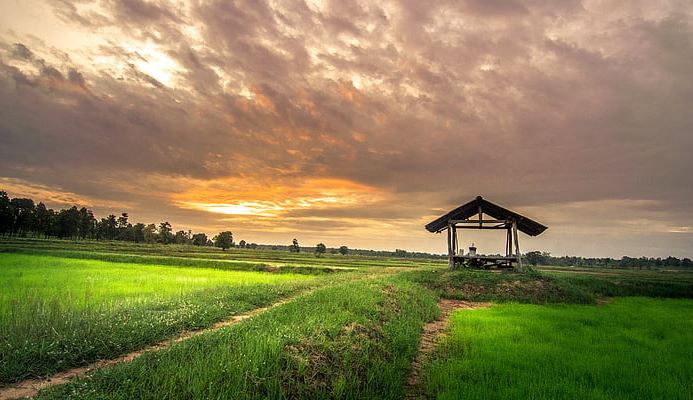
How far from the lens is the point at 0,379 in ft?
18.3

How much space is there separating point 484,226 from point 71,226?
12202cm

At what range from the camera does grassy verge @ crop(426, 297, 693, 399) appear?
21.0 feet

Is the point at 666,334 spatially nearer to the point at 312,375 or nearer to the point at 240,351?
the point at 312,375

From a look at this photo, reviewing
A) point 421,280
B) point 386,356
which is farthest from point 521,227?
point 386,356

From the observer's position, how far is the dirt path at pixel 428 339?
677 cm

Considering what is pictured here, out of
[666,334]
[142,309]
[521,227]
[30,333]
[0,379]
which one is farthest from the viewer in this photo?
[521,227]

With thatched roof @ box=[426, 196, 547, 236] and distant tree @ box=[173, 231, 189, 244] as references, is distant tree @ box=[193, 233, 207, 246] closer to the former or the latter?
distant tree @ box=[173, 231, 189, 244]

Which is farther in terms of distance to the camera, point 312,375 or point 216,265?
point 216,265

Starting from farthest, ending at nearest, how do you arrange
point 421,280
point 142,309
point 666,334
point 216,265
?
point 216,265 < point 421,280 < point 666,334 < point 142,309

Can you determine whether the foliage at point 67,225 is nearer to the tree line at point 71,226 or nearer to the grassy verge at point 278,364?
the tree line at point 71,226

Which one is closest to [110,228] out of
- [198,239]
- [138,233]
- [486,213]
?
[138,233]

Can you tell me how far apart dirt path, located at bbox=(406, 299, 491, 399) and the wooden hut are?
744 cm

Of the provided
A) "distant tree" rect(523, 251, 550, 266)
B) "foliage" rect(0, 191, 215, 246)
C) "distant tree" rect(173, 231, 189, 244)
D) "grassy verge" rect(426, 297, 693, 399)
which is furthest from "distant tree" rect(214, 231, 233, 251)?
"grassy verge" rect(426, 297, 693, 399)

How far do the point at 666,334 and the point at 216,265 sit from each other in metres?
36.4
